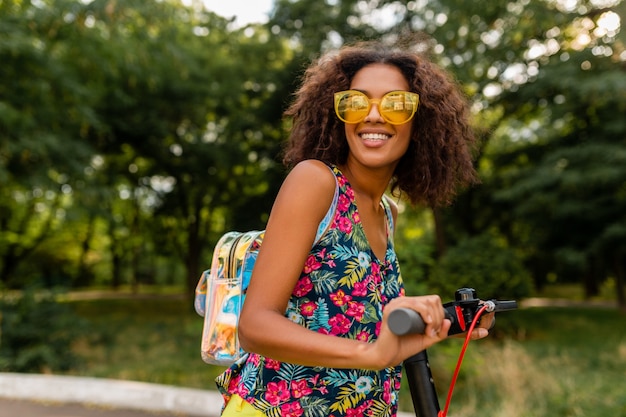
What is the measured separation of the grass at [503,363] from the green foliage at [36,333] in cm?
36

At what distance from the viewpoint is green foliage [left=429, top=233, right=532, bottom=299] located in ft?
39.0

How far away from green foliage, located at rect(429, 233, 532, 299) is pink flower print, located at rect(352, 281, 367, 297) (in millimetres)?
10578

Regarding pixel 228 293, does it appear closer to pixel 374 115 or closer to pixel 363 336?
pixel 363 336

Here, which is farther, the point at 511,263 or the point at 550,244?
the point at 550,244

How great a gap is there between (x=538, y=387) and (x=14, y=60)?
7.60 m

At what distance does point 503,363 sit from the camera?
23.8 ft

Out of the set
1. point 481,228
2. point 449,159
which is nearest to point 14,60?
point 449,159

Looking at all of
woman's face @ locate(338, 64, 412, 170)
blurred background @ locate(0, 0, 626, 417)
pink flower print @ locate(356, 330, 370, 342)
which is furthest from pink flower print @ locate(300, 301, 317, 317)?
blurred background @ locate(0, 0, 626, 417)

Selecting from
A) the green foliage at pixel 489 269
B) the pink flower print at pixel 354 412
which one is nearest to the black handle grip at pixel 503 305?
the pink flower print at pixel 354 412

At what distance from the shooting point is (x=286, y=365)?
1410mm

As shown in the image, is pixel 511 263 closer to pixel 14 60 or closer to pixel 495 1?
pixel 495 1

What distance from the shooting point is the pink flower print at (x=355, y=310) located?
1.40 meters

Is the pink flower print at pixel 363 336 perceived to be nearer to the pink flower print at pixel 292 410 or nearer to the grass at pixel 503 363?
the pink flower print at pixel 292 410

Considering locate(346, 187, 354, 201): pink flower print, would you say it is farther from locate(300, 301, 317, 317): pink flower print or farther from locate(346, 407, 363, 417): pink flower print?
locate(346, 407, 363, 417): pink flower print
